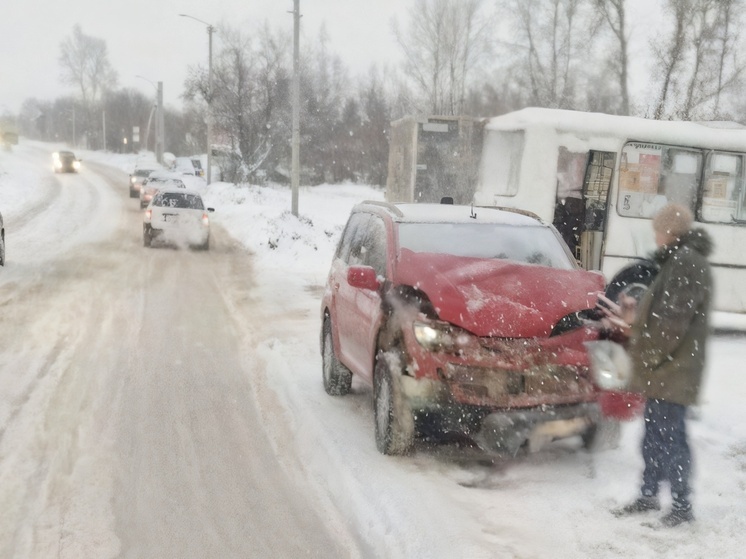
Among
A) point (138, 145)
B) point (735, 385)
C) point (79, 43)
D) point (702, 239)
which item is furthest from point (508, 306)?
point (79, 43)

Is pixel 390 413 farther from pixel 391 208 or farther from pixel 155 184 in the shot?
pixel 155 184

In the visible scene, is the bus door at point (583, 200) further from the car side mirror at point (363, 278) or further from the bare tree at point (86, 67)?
the bare tree at point (86, 67)

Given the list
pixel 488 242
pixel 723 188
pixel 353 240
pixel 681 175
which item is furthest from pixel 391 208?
pixel 723 188

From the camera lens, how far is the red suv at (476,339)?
5.00 meters

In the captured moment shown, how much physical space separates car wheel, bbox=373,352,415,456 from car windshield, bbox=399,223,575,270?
1062 millimetres

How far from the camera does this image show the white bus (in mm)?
10953

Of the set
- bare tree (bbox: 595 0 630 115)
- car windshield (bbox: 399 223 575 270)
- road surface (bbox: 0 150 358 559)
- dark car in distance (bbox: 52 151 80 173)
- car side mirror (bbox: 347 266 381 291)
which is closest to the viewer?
road surface (bbox: 0 150 358 559)

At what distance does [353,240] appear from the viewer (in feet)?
24.7

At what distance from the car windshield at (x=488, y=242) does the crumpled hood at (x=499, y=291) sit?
0.37 meters

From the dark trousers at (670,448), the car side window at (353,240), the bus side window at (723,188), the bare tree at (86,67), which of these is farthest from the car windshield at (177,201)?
the bare tree at (86,67)

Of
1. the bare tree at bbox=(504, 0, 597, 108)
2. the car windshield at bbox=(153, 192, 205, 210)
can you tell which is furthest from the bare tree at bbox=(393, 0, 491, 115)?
the car windshield at bbox=(153, 192, 205, 210)

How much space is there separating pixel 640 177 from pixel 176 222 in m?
Result: 12.9

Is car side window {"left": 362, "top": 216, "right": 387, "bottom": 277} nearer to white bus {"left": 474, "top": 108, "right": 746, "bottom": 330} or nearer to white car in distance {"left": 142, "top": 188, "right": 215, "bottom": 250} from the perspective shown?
white bus {"left": 474, "top": 108, "right": 746, "bottom": 330}

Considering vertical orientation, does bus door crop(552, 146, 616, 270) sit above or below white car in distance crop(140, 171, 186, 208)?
above
